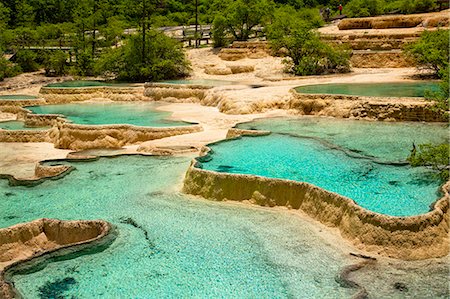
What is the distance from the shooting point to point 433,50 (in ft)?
64.2

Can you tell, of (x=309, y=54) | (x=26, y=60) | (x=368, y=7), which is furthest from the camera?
(x=368, y=7)

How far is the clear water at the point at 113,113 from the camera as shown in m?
18.7

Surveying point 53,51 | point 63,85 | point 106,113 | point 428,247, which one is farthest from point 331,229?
point 53,51

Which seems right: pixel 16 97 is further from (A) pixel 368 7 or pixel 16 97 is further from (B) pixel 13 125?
(A) pixel 368 7

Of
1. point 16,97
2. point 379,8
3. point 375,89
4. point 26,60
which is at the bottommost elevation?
point 16,97

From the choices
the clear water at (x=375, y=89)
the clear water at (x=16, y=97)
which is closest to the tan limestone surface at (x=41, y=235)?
the clear water at (x=375, y=89)

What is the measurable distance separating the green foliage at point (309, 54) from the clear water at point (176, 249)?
13968 mm

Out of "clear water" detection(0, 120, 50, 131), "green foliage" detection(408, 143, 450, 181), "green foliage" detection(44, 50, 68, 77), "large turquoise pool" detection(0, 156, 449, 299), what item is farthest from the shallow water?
"green foliage" detection(44, 50, 68, 77)

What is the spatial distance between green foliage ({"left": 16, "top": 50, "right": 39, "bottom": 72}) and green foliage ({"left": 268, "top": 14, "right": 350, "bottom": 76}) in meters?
15.7

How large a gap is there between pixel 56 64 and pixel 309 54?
15003 mm

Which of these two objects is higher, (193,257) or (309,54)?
(309,54)

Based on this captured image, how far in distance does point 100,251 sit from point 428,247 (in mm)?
5084

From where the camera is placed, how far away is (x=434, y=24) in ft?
89.4

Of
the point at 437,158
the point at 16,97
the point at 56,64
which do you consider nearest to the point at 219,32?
the point at 56,64
